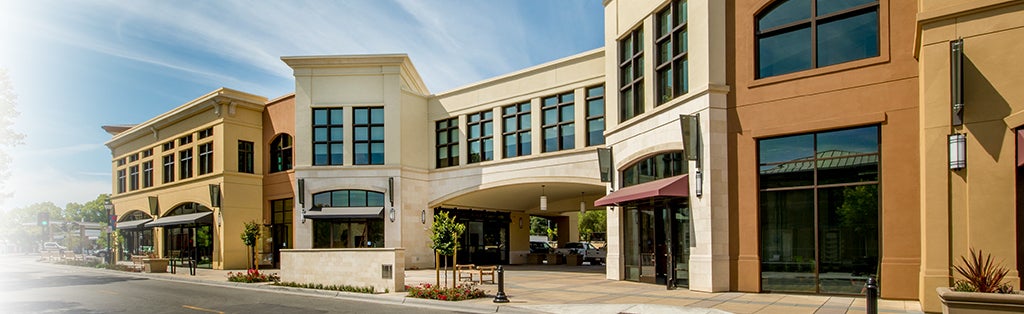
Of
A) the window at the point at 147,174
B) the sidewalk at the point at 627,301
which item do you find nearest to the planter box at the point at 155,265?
the window at the point at 147,174

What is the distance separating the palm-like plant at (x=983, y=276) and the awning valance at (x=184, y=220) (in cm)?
3339

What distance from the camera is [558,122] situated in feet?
90.9

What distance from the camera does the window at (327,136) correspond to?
32.2 m

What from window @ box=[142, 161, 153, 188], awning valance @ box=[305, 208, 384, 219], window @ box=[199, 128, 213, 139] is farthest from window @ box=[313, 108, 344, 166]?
window @ box=[142, 161, 153, 188]

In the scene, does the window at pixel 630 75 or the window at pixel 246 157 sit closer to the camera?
the window at pixel 630 75

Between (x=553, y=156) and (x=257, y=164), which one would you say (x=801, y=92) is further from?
(x=257, y=164)

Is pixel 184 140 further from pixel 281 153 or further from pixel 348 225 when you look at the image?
pixel 348 225

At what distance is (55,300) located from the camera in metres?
18.8

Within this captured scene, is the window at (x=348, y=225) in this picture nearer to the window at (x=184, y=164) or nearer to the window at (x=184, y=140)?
the window at (x=184, y=164)

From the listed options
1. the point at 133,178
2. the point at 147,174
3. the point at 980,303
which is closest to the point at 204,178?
the point at 147,174

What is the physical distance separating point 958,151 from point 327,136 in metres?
26.2

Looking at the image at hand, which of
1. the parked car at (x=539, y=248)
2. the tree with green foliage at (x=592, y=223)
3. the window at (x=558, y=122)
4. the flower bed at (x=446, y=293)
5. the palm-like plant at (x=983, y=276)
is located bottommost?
the tree with green foliage at (x=592, y=223)

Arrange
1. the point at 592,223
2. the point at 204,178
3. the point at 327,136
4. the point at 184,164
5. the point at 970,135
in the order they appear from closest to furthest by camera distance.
Answer: 1. the point at 970,135
2. the point at 327,136
3. the point at 204,178
4. the point at 184,164
5. the point at 592,223

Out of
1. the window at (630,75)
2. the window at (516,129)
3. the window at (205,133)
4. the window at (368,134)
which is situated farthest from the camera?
the window at (205,133)
